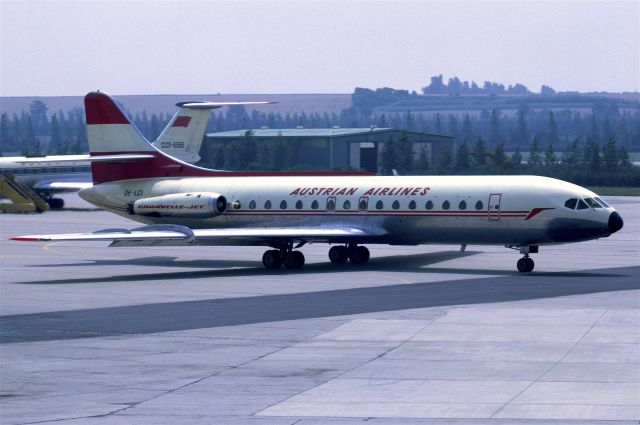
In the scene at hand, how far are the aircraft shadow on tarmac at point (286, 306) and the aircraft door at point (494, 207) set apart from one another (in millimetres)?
2343

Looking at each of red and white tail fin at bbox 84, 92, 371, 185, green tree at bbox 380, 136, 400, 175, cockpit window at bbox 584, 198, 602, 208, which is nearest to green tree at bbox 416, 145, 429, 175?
green tree at bbox 380, 136, 400, 175

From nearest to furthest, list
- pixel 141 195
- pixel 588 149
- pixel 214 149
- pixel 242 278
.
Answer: pixel 242 278, pixel 141 195, pixel 588 149, pixel 214 149

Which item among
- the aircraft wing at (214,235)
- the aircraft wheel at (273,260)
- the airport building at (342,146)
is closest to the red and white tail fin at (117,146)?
the aircraft wing at (214,235)

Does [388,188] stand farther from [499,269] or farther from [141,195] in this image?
[141,195]

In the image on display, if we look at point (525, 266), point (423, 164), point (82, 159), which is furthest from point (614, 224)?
point (423, 164)

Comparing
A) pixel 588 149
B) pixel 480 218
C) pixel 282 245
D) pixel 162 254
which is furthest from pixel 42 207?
pixel 588 149

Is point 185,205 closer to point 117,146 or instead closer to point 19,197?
point 117,146

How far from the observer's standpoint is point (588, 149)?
3568 inches

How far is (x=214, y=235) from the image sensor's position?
33594mm

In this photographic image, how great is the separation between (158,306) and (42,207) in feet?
136

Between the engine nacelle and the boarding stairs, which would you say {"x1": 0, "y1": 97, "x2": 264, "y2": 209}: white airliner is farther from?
the engine nacelle

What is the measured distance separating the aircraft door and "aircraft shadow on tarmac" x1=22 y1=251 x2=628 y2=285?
1.51 metres

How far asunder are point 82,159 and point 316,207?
7932 millimetres

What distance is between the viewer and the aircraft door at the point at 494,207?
3319 centimetres
